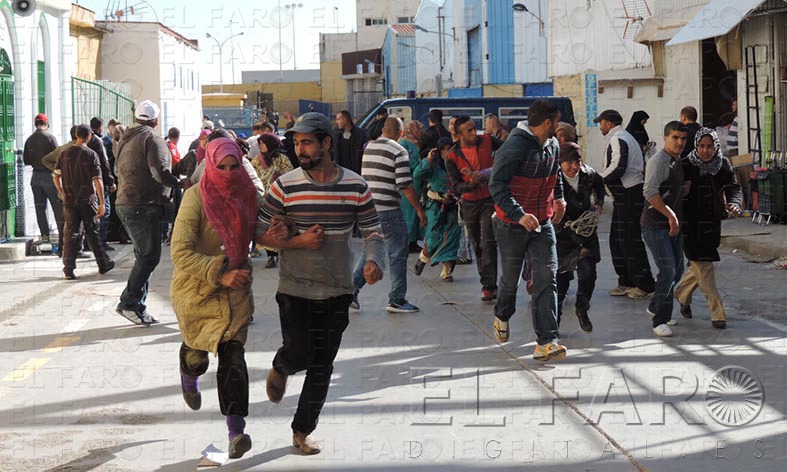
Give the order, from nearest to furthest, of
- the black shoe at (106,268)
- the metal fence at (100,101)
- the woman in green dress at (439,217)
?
the woman in green dress at (439,217) < the black shoe at (106,268) < the metal fence at (100,101)

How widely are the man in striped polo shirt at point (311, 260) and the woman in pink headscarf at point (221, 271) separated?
0.19 meters

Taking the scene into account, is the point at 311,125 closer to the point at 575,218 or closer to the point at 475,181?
the point at 575,218

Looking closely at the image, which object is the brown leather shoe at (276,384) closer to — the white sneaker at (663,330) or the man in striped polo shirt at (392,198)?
the white sneaker at (663,330)

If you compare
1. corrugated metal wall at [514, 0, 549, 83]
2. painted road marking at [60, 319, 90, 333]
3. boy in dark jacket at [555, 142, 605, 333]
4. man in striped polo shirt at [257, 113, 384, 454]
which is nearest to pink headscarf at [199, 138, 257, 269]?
man in striped polo shirt at [257, 113, 384, 454]

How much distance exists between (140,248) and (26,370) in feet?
6.67

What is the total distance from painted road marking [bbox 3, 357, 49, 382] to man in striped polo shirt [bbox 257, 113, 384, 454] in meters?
2.74

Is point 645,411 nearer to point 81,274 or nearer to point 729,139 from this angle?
point 81,274

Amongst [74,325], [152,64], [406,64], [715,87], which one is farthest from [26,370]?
[406,64]

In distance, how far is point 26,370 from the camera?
8.14m

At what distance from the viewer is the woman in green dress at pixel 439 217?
41.0 feet

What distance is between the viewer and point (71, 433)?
6324mm

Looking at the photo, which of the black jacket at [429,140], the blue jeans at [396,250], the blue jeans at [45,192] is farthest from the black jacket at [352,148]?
the blue jeans at [396,250]

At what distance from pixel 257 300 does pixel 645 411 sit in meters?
5.63

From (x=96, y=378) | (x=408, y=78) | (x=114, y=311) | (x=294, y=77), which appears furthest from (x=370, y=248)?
(x=294, y=77)
